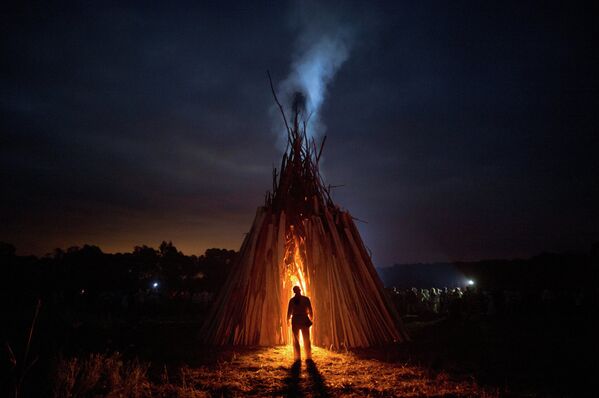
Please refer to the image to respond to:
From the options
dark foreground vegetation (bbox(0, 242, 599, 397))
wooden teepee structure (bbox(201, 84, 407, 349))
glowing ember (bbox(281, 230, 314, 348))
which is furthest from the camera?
glowing ember (bbox(281, 230, 314, 348))

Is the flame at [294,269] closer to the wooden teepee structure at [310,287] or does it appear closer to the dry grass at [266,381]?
the wooden teepee structure at [310,287]

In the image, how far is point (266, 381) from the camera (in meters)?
5.08

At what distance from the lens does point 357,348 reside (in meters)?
7.05

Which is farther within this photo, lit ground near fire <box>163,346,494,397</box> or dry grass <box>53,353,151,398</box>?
lit ground near fire <box>163,346,494,397</box>

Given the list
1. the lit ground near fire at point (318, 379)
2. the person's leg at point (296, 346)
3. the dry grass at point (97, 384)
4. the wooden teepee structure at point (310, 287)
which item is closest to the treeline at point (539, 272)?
the wooden teepee structure at point (310, 287)

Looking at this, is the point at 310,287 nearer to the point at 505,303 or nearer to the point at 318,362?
the point at 318,362

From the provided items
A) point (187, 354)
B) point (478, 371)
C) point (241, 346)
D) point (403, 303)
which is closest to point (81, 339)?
point (187, 354)

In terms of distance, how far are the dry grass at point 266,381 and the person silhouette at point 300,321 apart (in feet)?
1.12

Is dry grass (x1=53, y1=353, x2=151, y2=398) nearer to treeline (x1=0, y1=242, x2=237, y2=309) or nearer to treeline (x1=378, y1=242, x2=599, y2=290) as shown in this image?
treeline (x1=0, y1=242, x2=237, y2=309)

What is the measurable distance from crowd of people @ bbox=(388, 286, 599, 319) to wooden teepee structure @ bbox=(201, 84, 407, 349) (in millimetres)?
6251

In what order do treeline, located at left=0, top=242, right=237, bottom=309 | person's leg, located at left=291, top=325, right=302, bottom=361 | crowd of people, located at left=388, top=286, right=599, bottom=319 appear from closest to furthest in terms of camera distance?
person's leg, located at left=291, top=325, right=302, bottom=361
crowd of people, located at left=388, top=286, right=599, bottom=319
treeline, located at left=0, top=242, right=237, bottom=309

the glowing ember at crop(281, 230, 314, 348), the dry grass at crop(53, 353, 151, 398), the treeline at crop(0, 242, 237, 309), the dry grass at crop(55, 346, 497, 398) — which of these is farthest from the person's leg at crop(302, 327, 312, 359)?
the treeline at crop(0, 242, 237, 309)

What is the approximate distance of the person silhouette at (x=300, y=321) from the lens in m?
6.46

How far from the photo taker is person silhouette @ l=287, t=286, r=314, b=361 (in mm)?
6457
